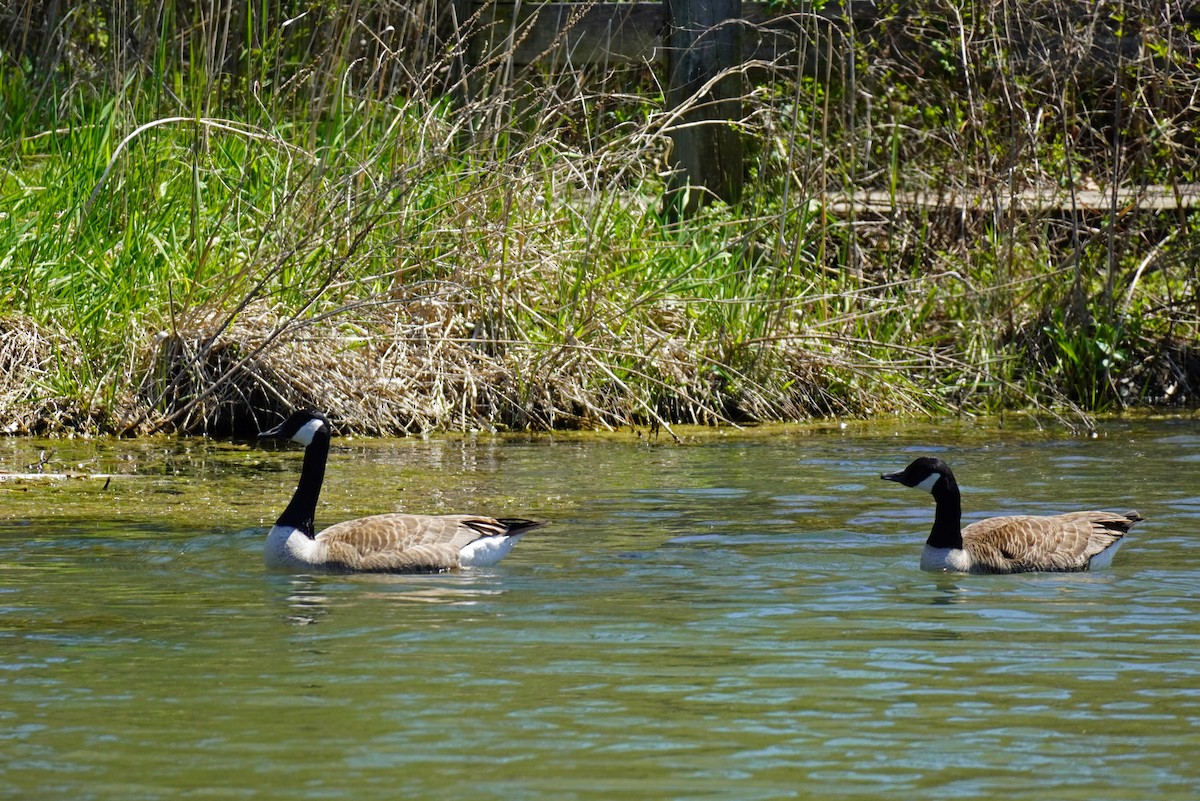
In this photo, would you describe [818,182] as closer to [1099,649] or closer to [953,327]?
[953,327]

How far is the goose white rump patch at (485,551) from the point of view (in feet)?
24.4

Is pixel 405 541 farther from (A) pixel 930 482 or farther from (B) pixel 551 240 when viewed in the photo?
(B) pixel 551 240

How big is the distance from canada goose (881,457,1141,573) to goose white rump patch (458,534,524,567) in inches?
68.1

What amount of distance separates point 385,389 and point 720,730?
6.61 metres

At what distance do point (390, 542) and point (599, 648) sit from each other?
1912mm

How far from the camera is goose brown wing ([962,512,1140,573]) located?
7.50 meters

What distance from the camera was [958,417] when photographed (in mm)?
12359

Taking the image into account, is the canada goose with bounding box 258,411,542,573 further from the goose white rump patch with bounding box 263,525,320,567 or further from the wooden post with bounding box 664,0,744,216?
the wooden post with bounding box 664,0,744,216

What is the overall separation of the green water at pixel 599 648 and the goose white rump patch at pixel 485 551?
0.07m

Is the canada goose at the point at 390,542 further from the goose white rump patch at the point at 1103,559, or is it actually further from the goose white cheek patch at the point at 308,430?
the goose white rump patch at the point at 1103,559

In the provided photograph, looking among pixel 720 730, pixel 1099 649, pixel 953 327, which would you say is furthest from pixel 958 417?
pixel 720 730

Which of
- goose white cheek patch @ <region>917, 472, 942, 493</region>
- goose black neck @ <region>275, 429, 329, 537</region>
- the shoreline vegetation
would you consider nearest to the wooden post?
the shoreline vegetation

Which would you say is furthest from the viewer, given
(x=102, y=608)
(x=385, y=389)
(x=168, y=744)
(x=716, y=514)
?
(x=385, y=389)

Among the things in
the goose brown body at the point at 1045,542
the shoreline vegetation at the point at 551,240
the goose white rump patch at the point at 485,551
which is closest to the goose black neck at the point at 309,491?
the goose white rump patch at the point at 485,551
